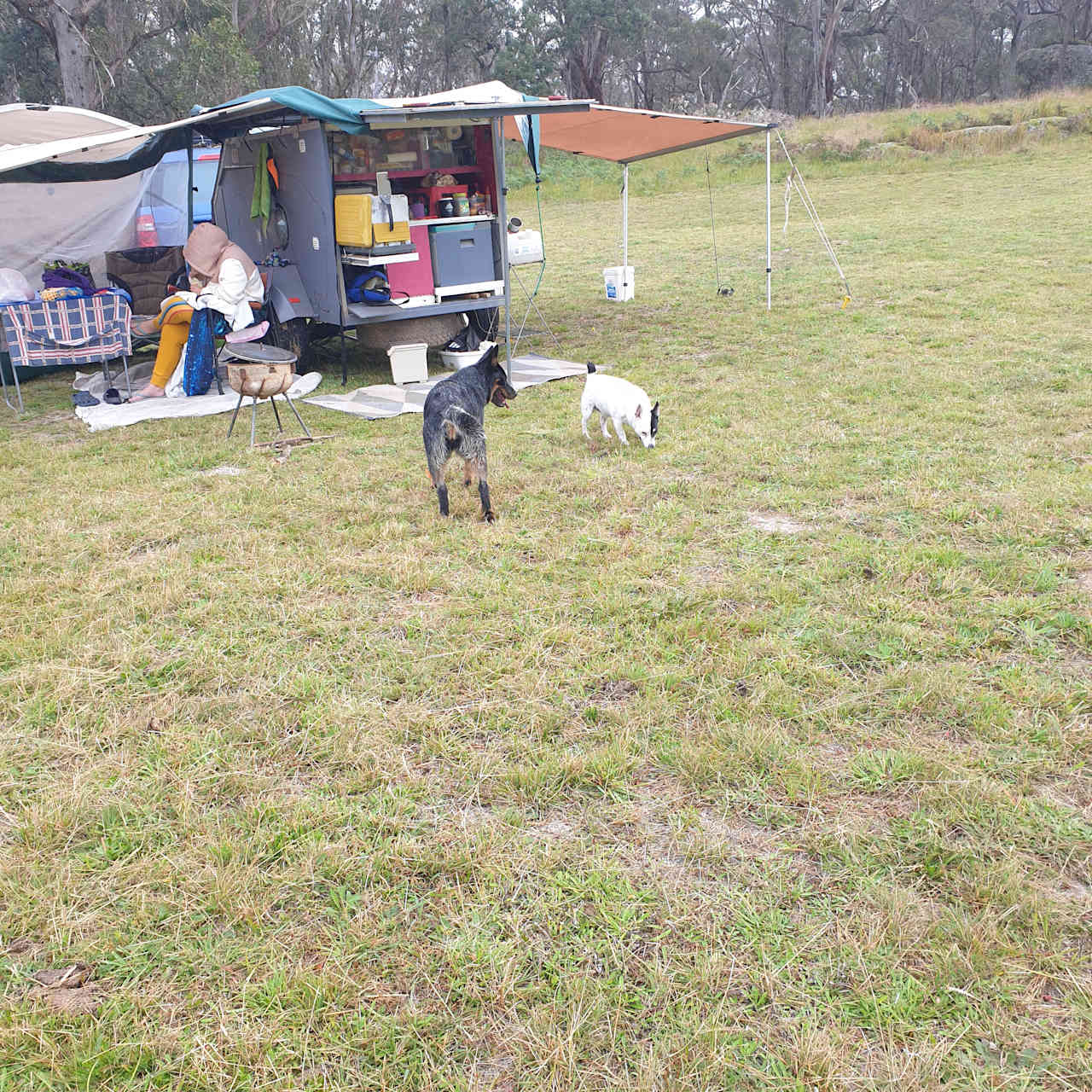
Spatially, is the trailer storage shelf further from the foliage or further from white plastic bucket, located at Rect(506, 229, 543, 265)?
the foliage

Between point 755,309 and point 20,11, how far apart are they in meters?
22.1

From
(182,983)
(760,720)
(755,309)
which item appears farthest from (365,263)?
(182,983)

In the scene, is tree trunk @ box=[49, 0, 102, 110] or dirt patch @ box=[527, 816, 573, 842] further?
tree trunk @ box=[49, 0, 102, 110]

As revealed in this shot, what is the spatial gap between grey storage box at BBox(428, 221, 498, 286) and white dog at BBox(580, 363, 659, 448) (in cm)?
312

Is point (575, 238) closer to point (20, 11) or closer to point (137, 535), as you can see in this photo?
point (137, 535)

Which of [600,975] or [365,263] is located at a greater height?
[365,263]

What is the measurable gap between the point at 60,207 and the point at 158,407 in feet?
11.9

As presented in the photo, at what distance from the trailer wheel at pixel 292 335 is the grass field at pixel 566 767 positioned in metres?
3.10

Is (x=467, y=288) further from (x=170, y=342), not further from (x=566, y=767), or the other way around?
(x=566, y=767)

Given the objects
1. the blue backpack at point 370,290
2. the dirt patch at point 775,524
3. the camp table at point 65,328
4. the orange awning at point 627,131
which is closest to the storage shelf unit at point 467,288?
the blue backpack at point 370,290

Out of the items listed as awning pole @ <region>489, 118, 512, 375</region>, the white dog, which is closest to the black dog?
the white dog

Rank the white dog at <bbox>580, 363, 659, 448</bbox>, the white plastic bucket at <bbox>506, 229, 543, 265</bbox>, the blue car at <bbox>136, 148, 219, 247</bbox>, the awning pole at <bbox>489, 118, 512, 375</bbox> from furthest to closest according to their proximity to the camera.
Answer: the blue car at <bbox>136, 148, 219, 247</bbox> → the white plastic bucket at <bbox>506, 229, 543, 265</bbox> → the awning pole at <bbox>489, 118, 512, 375</bbox> → the white dog at <bbox>580, 363, 659, 448</bbox>

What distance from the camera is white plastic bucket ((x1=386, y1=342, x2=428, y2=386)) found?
7992 mm

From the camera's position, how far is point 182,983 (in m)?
2.08
